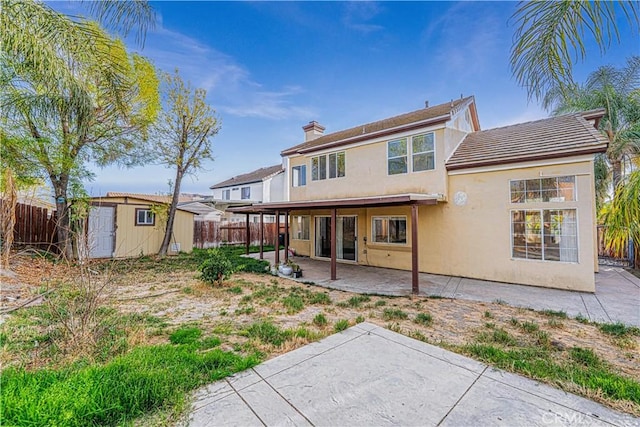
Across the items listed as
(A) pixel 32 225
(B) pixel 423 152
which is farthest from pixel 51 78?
(A) pixel 32 225

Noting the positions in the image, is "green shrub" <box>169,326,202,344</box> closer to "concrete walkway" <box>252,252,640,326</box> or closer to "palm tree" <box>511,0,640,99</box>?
"concrete walkway" <box>252,252,640,326</box>

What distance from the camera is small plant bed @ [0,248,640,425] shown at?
8.32ft

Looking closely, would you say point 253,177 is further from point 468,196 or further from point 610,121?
point 610,121

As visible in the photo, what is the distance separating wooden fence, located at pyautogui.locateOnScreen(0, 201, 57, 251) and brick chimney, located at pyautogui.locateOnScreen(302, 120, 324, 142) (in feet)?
40.1

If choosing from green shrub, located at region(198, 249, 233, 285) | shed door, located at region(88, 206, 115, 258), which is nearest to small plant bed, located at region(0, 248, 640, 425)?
green shrub, located at region(198, 249, 233, 285)

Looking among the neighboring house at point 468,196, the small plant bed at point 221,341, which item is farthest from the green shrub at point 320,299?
the neighboring house at point 468,196

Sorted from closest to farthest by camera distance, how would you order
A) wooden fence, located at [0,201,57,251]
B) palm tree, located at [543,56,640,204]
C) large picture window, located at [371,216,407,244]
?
1. palm tree, located at [543,56,640,204]
2. wooden fence, located at [0,201,57,251]
3. large picture window, located at [371,216,407,244]

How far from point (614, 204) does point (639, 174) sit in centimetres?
40

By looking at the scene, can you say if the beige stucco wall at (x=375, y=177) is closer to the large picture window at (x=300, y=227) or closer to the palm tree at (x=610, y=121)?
the large picture window at (x=300, y=227)

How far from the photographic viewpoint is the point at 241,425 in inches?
89.2

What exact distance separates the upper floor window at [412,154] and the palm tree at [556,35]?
642 centimetres

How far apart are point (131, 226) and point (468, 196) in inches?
565

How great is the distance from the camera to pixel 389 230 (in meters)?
10.7

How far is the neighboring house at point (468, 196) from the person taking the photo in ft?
23.6
